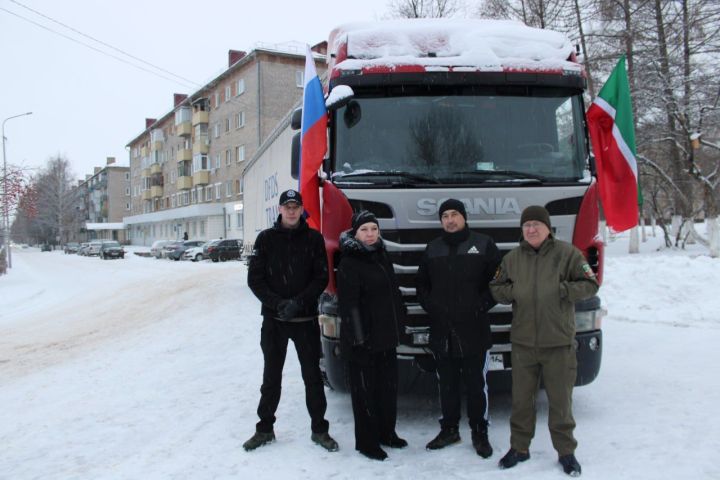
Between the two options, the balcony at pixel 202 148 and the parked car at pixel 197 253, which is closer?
the parked car at pixel 197 253

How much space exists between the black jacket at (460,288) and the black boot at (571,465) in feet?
2.89

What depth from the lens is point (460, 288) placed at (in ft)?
12.9

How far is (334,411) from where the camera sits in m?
5.05

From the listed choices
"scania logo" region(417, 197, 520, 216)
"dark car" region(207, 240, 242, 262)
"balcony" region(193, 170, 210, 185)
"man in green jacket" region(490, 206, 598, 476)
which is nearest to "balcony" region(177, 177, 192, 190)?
"balcony" region(193, 170, 210, 185)

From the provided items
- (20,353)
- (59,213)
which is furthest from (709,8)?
(59,213)

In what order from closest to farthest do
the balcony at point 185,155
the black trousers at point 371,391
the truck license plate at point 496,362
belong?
the black trousers at point 371,391 < the truck license plate at point 496,362 < the balcony at point 185,155

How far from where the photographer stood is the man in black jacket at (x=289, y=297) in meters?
4.10

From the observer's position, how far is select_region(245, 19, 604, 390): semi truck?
4.21m

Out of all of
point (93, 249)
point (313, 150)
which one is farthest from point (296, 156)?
point (93, 249)

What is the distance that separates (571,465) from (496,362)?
0.93m

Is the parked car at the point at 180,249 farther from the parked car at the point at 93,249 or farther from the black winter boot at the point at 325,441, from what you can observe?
the black winter boot at the point at 325,441

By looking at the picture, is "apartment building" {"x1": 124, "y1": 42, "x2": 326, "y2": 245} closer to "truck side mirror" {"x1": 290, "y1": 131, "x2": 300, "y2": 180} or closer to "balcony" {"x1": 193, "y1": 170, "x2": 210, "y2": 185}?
"balcony" {"x1": 193, "y1": 170, "x2": 210, "y2": 185}

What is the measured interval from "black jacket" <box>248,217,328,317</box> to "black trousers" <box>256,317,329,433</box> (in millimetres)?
132

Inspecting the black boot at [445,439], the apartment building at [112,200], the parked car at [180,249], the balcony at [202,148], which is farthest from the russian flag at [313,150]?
the apartment building at [112,200]
